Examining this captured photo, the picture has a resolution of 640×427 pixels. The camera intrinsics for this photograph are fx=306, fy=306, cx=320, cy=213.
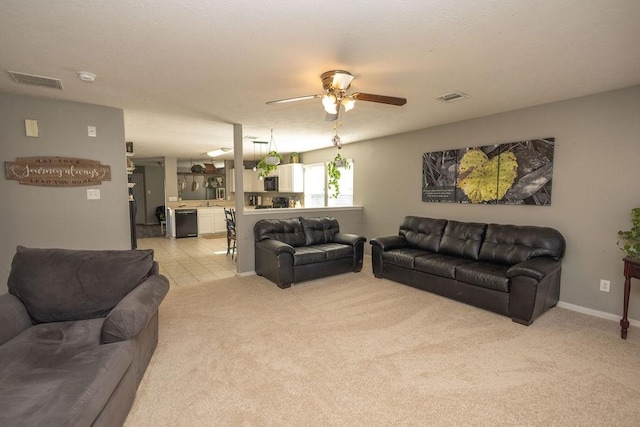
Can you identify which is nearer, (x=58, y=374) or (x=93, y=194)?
(x=58, y=374)

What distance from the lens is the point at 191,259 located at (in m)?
6.17

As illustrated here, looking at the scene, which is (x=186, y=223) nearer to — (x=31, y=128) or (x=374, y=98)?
(x=31, y=128)

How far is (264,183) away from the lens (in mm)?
9180

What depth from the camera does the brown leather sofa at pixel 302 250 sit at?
4.30m

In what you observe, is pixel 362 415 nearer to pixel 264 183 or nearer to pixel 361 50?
pixel 361 50

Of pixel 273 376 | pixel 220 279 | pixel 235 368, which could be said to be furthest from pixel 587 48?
pixel 220 279

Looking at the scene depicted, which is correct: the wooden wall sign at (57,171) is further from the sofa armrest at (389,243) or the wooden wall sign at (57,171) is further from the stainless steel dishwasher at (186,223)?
the stainless steel dishwasher at (186,223)

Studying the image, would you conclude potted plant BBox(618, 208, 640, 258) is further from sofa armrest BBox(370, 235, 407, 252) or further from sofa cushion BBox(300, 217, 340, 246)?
sofa cushion BBox(300, 217, 340, 246)

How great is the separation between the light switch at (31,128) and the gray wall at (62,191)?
0.14 feet

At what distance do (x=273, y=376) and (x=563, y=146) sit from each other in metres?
4.00

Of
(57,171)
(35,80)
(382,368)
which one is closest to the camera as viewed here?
(382,368)

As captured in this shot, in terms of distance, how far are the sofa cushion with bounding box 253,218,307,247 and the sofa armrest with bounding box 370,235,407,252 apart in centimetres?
117

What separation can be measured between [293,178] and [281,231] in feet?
11.3

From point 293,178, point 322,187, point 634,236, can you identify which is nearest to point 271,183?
point 293,178
